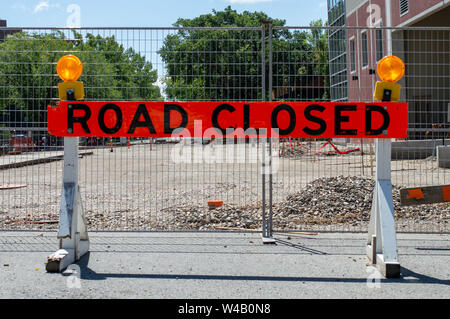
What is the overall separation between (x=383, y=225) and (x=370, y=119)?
4.23 ft

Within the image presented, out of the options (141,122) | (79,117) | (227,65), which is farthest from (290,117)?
(79,117)

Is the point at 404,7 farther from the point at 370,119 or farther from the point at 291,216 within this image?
the point at 370,119

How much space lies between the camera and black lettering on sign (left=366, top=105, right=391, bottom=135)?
534 centimetres

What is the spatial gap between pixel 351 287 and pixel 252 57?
362 centimetres

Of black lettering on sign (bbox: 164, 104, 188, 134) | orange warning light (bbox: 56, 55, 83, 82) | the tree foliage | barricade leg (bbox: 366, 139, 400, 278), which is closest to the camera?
barricade leg (bbox: 366, 139, 400, 278)

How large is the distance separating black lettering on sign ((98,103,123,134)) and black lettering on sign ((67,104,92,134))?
14cm

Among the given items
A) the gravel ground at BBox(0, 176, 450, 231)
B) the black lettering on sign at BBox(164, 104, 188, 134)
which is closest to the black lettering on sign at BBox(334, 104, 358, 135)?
the black lettering on sign at BBox(164, 104, 188, 134)

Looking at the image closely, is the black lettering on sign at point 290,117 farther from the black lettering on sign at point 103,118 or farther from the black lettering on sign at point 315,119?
the black lettering on sign at point 103,118

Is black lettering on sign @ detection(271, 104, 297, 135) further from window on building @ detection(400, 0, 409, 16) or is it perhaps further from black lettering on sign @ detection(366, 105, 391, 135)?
window on building @ detection(400, 0, 409, 16)

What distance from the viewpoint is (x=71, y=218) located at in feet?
17.2

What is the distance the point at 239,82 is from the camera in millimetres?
6508

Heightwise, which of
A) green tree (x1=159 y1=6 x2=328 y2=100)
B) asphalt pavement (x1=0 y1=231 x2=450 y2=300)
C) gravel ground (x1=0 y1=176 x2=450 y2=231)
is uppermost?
green tree (x1=159 y1=6 x2=328 y2=100)

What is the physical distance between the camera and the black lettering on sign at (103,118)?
18.2ft
